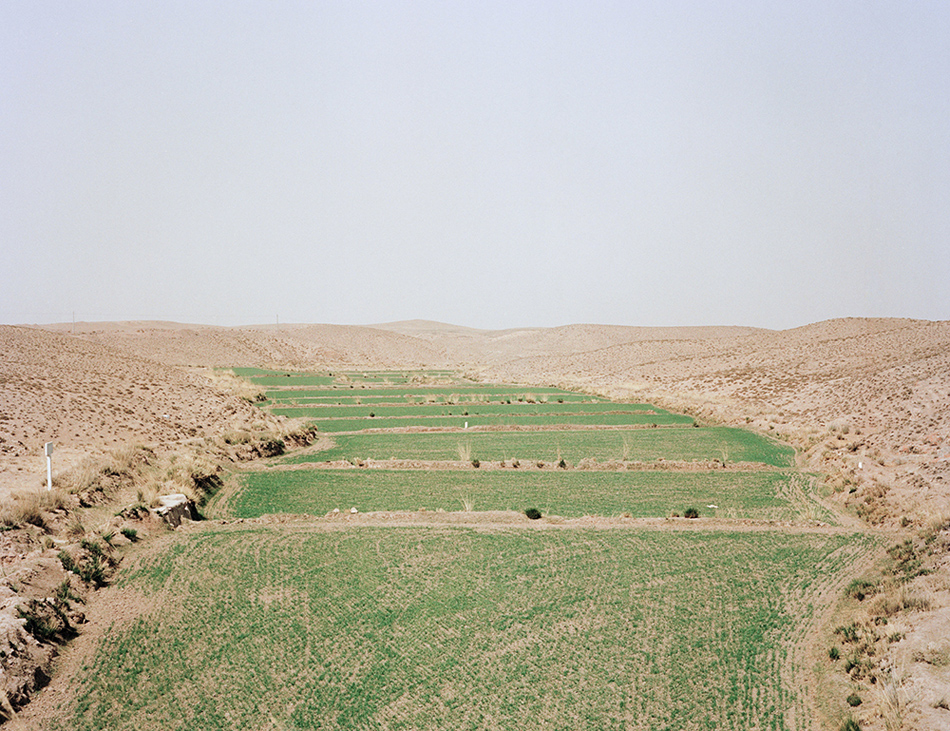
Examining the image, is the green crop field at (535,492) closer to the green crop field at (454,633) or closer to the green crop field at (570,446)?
the green crop field at (570,446)

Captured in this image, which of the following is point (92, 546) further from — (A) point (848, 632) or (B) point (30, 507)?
(A) point (848, 632)

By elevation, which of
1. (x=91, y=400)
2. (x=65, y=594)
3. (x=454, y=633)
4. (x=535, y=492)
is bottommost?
(x=454, y=633)

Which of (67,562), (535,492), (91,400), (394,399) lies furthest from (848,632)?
(394,399)

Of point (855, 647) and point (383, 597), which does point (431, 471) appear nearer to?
point (383, 597)

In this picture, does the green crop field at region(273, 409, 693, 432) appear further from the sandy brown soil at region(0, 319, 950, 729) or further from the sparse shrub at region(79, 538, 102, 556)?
the sparse shrub at region(79, 538, 102, 556)

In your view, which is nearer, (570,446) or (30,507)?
(30,507)

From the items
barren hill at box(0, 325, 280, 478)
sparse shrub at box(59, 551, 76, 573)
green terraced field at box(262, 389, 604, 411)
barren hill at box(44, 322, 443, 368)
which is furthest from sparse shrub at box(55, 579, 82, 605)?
barren hill at box(44, 322, 443, 368)

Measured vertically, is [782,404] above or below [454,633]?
above
